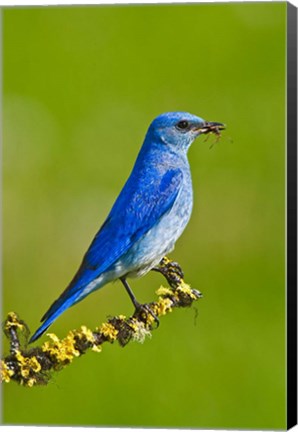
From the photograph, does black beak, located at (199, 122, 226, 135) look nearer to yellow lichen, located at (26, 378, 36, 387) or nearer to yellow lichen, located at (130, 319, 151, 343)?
yellow lichen, located at (130, 319, 151, 343)

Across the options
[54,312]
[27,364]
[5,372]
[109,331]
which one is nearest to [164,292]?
[109,331]

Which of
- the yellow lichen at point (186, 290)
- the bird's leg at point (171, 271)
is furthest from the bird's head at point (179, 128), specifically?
the yellow lichen at point (186, 290)

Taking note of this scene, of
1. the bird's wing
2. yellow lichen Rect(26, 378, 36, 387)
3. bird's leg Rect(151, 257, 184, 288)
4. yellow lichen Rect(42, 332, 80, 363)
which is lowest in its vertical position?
yellow lichen Rect(26, 378, 36, 387)

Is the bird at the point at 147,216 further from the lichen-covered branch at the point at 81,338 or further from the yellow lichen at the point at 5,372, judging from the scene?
the yellow lichen at the point at 5,372

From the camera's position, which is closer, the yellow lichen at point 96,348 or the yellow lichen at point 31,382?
the yellow lichen at point 96,348

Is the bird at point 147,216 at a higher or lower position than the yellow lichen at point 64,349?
higher

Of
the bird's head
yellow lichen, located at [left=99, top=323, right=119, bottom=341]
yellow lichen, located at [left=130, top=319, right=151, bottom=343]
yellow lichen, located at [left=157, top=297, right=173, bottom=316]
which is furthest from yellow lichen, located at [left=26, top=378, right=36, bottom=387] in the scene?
the bird's head

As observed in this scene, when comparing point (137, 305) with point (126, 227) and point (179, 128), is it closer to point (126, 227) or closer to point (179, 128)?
point (126, 227)
